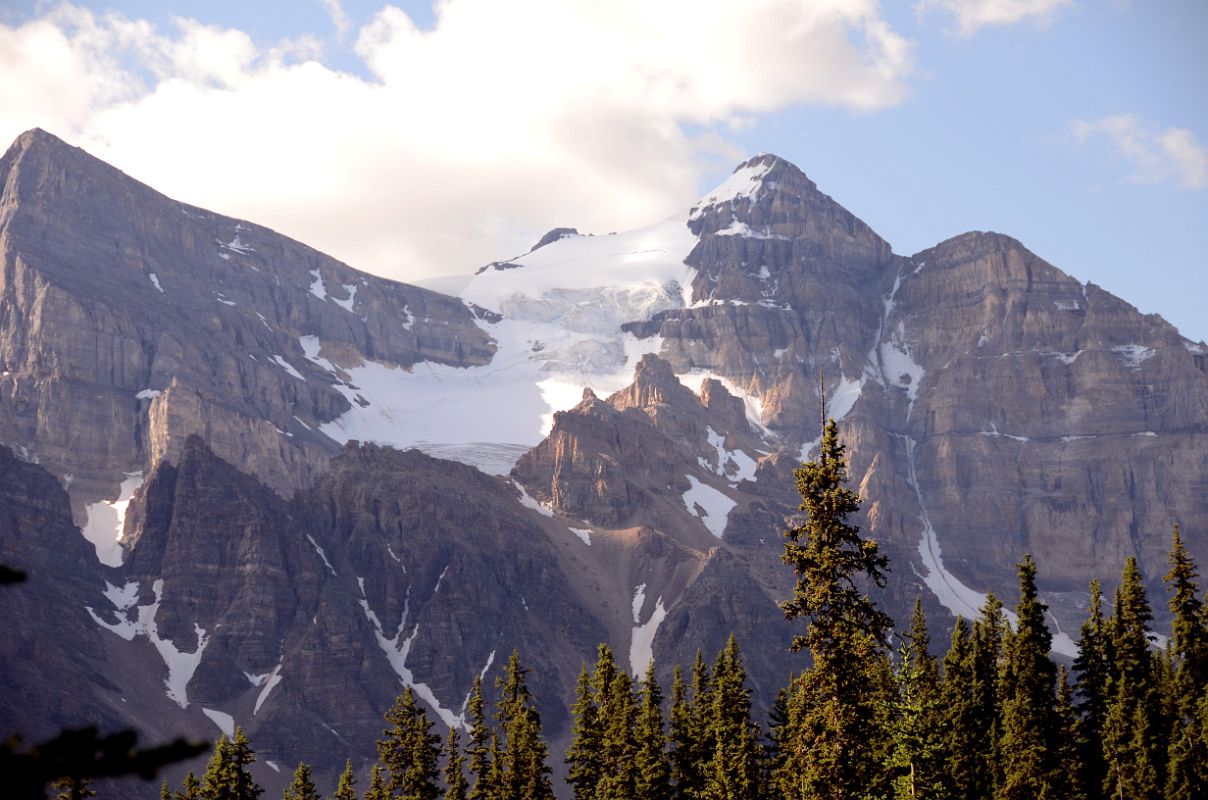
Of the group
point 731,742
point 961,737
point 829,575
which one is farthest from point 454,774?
point 829,575

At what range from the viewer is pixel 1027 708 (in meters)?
75.4

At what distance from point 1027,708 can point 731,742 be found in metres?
13.8

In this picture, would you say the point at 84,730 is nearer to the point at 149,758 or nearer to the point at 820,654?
the point at 149,758

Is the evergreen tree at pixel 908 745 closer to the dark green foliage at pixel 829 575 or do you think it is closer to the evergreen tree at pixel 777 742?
the dark green foliage at pixel 829 575

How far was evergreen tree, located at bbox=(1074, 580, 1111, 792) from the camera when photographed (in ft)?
264

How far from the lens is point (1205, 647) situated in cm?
8150

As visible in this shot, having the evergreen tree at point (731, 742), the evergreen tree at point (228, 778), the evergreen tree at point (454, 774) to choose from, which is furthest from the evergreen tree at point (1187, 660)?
the evergreen tree at point (228, 778)

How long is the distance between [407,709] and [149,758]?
235 ft

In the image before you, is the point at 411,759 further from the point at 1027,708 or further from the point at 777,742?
→ the point at 1027,708

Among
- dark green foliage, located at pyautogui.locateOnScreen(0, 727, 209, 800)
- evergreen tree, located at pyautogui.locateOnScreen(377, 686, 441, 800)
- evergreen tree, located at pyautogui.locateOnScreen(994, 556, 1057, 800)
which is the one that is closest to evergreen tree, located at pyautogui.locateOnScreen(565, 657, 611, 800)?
evergreen tree, located at pyautogui.locateOnScreen(377, 686, 441, 800)

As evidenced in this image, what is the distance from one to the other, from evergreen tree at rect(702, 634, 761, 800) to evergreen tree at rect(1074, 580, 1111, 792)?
52.3 ft

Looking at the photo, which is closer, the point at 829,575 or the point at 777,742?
the point at 829,575

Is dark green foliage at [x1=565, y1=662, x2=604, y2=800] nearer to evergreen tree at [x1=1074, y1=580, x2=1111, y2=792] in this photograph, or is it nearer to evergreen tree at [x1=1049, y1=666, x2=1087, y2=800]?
evergreen tree at [x1=1049, y1=666, x2=1087, y2=800]

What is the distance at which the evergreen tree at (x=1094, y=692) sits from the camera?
3169 inches
